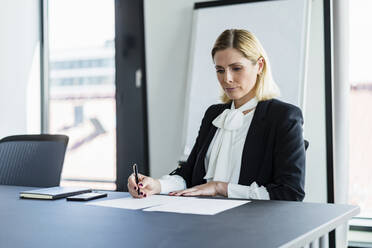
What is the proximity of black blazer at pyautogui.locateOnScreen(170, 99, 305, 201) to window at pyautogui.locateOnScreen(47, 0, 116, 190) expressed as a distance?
1.92 m

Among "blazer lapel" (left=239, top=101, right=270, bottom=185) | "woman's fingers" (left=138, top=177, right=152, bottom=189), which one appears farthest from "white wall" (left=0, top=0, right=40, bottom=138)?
Answer: "blazer lapel" (left=239, top=101, right=270, bottom=185)

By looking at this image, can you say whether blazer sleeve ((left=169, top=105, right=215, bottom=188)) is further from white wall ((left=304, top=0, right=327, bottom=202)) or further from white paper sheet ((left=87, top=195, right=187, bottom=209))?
white wall ((left=304, top=0, right=327, bottom=202))

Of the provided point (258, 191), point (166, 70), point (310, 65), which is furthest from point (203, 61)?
point (258, 191)

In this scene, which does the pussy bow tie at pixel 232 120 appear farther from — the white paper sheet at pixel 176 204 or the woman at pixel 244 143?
the white paper sheet at pixel 176 204

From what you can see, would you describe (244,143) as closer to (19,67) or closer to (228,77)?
(228,77)

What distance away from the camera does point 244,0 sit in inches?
126

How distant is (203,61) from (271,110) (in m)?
1.32

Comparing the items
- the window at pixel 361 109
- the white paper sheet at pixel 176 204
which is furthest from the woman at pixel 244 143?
the window at pixel 361 109

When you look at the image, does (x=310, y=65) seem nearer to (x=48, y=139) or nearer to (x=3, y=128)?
(x=48, y=139)

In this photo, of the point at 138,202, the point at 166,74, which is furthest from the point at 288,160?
the point at 166,74

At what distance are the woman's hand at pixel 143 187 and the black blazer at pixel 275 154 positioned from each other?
302mm

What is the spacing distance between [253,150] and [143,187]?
493 mm

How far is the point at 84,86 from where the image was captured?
4.07 metres

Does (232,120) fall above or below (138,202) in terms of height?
above
